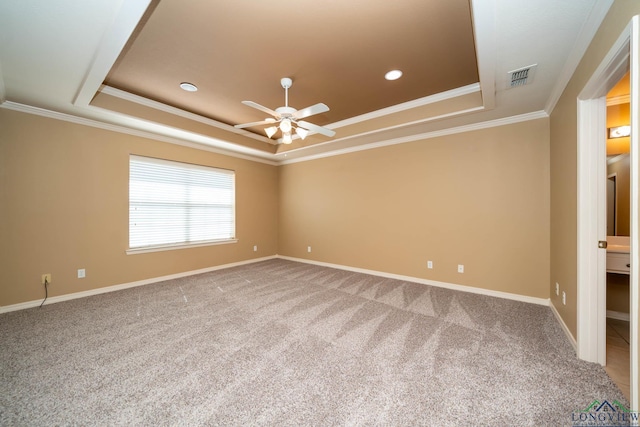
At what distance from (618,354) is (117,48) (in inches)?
195

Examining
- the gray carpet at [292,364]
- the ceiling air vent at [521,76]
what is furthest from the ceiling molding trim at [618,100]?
the gray carpet at [292,364]

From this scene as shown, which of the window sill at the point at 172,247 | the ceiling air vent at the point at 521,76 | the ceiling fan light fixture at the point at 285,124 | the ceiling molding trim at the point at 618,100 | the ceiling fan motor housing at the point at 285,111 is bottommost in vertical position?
the window sill at the point at 172,247

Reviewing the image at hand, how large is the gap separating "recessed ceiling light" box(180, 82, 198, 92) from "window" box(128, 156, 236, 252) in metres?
1.60

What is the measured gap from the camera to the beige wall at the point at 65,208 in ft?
9.79

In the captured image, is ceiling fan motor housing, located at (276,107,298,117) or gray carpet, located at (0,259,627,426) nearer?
gray carpet, located at (0,259,627,426)

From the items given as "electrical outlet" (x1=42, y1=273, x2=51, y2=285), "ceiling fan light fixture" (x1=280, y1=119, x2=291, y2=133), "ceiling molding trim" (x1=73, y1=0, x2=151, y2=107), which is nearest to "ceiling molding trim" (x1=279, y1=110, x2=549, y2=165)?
"ceiling fan light fixture" (x1=280, y1=119, x2=291, y2=133)

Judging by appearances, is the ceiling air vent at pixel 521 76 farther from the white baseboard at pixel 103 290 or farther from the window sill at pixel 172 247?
the white baseboard at pixel 103 290

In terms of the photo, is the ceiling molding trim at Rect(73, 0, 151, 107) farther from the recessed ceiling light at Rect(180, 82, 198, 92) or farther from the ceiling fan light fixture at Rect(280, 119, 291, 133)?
the ceiling fan light fixture at Rect(280, 119, 291, 133)

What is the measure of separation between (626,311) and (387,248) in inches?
110

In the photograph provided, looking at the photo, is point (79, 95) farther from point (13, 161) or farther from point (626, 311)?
point (626, 311)

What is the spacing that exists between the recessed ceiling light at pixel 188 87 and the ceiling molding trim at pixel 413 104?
7.16ft

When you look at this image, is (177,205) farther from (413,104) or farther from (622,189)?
(622,189)

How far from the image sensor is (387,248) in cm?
441

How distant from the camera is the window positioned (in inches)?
158
